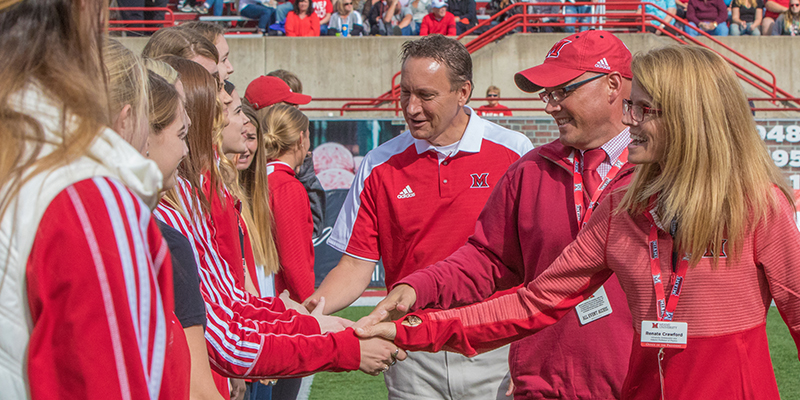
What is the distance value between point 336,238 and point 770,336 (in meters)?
5.61

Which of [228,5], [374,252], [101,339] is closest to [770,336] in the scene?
[374,252]

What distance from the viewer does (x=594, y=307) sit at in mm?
2656

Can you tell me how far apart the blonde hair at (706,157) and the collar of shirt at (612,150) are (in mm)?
628

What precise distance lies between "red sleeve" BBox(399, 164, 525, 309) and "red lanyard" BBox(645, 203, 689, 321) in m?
0.85

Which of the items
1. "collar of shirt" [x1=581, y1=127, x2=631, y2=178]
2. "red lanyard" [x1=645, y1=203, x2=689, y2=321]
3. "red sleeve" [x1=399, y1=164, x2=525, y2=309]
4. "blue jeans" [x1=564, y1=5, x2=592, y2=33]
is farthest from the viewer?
"blue jeans" [x1=564, y1=5, x2=592, y2=33]

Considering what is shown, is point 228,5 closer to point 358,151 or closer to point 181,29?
point 358,151

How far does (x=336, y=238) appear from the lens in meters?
3.86

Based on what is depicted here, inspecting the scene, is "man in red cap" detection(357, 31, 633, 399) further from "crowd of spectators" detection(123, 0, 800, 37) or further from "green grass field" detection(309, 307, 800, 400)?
"crowd of spectators" detection(123, 0, 800, 37)

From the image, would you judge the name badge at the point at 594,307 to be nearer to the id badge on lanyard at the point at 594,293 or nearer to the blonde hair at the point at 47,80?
the id badge on lanyard at the point at 594,293

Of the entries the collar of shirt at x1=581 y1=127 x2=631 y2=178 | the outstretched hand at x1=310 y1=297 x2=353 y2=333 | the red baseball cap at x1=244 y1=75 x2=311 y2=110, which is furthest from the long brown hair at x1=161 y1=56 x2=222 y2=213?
the red baseball cap at x1=244 y1=75 x2=311 y2=110

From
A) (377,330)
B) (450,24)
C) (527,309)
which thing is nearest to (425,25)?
(450,24)

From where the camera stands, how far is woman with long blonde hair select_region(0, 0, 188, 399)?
1.06m

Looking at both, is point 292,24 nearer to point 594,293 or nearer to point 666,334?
point 594,293

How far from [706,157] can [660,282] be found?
380mm
